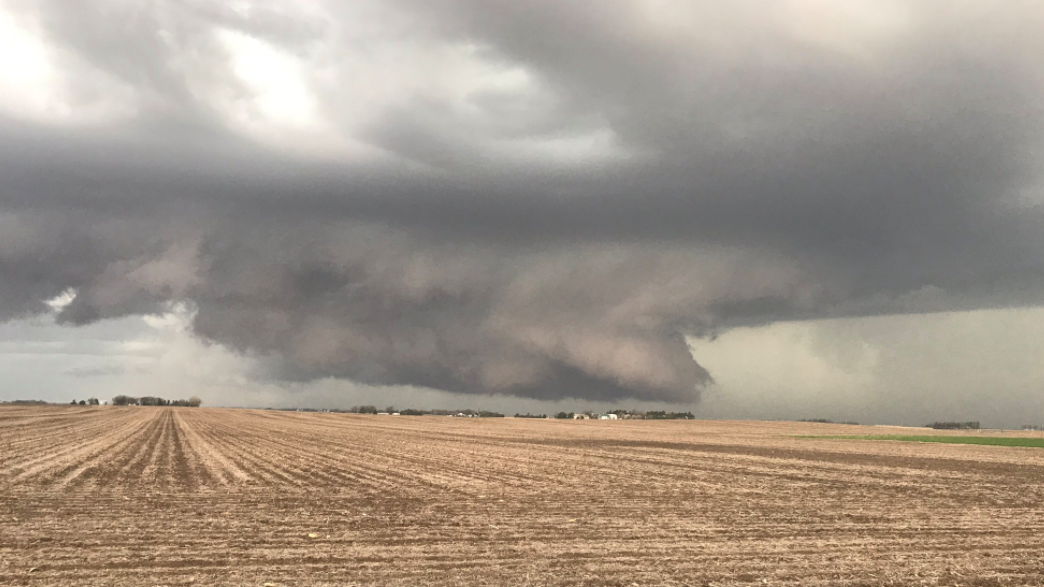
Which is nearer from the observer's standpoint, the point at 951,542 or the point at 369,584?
the point at 369,584

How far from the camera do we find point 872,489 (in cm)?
3547

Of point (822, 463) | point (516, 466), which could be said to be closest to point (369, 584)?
point (516, 466)

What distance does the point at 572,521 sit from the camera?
23891 millimetres

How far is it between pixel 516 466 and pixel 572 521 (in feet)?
75.6

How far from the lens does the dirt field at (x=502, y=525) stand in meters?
16.5

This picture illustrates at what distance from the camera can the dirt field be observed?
16.5 m

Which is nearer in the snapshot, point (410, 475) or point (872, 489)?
point (872, 489)

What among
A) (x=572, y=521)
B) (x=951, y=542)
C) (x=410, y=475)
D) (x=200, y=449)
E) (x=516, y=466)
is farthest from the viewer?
(x=200, y=449)

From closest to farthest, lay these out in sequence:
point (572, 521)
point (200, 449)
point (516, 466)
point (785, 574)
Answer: point (785, 574), point (572, 521), point (516, 466), point (200, 449)

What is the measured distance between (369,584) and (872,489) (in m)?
28.3

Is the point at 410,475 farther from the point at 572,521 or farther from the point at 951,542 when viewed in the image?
the point at 951,542

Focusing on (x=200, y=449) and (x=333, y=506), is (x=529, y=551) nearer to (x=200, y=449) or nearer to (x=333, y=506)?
(x=333, y=506)

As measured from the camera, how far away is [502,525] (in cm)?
2273

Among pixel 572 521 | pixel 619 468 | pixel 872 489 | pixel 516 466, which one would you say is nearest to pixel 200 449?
pixel 516 466
